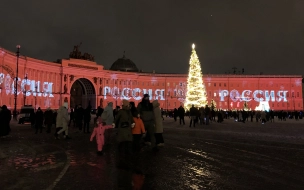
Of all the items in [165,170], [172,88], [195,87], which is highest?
[172,88]

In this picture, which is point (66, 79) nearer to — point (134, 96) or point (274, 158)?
point (134, 96)

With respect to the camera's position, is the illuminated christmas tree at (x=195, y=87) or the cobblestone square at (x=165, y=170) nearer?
the cobblestone square at (x=165, y=170)

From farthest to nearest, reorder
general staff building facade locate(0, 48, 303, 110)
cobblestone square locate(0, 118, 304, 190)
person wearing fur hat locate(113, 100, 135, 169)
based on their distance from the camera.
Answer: general staff building facade locate(0, 48, 303, 110) → person wearing fur hat locate(113, 100, 135, 169) → cobblestone square locate(0, 118, 304, 190)

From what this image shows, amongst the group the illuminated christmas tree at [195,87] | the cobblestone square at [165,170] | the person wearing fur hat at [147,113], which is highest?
the illuminated christmas tree at [195,87]

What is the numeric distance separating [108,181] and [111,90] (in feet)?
313

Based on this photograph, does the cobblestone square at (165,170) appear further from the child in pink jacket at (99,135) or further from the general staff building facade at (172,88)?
the general staff building facade at (172,88)

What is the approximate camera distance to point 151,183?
643 centimetres

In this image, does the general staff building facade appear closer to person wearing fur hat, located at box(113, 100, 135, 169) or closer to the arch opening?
the arch opening

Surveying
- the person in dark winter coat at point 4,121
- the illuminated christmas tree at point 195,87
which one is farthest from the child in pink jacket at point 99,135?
the illuminated christmas tree at point 195,87

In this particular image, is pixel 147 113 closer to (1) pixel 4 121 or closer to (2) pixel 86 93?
(1) pixel 4 121

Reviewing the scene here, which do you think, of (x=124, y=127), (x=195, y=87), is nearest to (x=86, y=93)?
(x=195, y=87)

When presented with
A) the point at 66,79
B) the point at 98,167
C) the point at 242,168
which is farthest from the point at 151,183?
the point at 66,79

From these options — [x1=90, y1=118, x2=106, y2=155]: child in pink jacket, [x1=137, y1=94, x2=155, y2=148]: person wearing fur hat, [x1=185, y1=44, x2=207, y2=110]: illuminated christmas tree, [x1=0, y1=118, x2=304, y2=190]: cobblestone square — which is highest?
[x1=185, y1=44, x2=207, y2=110]: illuminated christmas tree

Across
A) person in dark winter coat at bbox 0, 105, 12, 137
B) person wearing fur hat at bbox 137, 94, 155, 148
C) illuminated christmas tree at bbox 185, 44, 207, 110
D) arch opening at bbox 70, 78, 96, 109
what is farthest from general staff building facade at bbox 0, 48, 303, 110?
person wearing fur hat at bbox 137, 94, 155, 148
